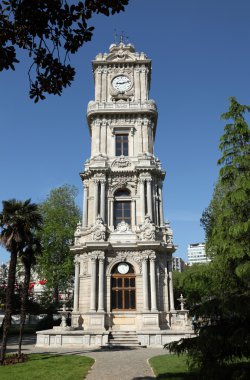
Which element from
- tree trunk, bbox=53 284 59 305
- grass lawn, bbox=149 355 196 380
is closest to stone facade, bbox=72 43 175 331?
grass lawn, bbox=149 355 196 380

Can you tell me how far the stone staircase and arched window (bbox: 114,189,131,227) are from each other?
8579 mm

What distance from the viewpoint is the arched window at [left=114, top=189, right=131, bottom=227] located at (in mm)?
29250

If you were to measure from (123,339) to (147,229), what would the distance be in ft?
27.0

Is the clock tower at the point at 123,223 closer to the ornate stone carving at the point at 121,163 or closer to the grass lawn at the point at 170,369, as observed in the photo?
the ornate stone carving at the point at 121,163

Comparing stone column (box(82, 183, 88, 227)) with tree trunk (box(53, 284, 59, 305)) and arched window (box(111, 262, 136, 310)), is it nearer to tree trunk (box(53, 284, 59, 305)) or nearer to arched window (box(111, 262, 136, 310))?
arched window (box(111, 262, 136, 310))

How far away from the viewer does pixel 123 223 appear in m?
28.3

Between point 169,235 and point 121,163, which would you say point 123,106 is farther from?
point 169,235

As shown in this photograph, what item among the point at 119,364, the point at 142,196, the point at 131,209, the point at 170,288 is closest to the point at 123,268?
the point at 170,288

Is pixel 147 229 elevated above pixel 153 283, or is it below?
above

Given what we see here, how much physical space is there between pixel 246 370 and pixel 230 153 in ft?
20.5

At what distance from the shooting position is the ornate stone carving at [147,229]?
89.2ft

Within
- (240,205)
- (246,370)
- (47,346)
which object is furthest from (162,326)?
(246,370)

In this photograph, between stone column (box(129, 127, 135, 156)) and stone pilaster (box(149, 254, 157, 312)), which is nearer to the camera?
stone pilaster (box(149, 254, 157, 312))

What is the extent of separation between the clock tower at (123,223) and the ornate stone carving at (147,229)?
78 mm
